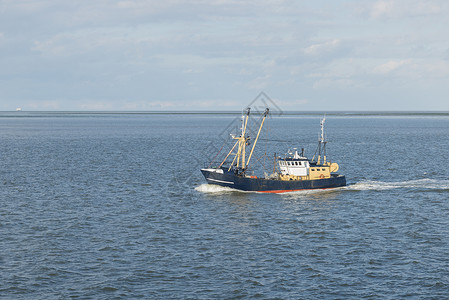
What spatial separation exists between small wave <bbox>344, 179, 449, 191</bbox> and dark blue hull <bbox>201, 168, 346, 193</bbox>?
13.4ft

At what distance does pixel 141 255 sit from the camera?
47.2 meters

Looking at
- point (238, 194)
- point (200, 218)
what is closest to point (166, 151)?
point (238, 194)

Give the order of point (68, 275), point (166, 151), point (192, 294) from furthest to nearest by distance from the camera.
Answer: point (166, 151), point (68, 275), point (192, 294)

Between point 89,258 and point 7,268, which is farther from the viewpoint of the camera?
point 89,258

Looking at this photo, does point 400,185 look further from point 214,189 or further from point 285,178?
point 214,189

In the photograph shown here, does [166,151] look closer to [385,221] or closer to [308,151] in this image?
[308,151]

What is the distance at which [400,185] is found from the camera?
85688mm

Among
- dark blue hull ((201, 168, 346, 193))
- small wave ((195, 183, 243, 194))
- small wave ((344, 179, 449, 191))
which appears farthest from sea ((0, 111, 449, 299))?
dark blue hull ((201, 168, 346, 193))

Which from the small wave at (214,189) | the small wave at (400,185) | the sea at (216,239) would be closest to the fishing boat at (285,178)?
the small wave at (214,189)

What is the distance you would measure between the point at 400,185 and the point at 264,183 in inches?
917

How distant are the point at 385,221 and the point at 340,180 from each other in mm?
22873

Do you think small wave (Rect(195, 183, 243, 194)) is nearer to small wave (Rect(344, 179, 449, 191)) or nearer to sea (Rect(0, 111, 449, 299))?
sea (Rect(0, 111, 449, 299))

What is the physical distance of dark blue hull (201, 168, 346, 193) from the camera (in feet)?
262

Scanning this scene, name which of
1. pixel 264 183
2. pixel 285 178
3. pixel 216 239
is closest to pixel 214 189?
pixel 264 183
